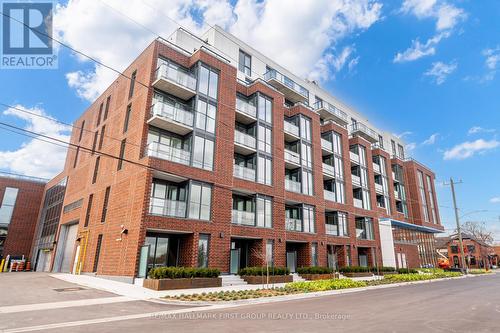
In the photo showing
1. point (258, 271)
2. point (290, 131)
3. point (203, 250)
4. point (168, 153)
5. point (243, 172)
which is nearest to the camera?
point (203, 250)

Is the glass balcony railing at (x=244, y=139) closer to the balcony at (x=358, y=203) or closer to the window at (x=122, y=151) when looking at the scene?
the window at (x=122, y=151)

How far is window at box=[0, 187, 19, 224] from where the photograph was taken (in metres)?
39.2

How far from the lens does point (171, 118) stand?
19906 millimetres

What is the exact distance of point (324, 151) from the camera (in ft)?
106

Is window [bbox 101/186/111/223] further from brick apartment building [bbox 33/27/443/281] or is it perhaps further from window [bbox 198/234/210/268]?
window [bbox 198/234/210/268]

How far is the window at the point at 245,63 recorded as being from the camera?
28.6m

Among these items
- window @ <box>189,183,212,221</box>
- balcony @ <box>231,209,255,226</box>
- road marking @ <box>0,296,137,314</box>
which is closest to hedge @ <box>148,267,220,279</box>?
road marking @ <box>0,296,137,314</box>

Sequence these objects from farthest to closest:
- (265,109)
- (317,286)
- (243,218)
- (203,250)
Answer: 1. (265,109)
2. (243,218)
3. (203,250)
4. (317,286)

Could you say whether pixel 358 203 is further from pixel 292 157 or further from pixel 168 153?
pixel 168 153

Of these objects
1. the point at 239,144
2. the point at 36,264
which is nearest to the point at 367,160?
the point at 239,144

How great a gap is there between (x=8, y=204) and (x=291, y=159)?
38.3m

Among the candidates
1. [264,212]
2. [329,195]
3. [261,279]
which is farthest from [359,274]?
[261,279]

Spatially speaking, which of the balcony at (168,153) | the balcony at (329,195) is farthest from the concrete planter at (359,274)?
the balcony at (168,153)

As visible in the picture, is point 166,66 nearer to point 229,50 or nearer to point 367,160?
point 229,50
